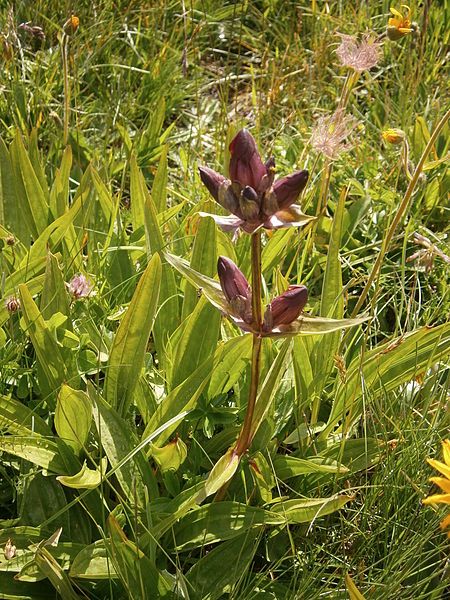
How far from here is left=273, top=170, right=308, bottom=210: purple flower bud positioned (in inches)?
40.4

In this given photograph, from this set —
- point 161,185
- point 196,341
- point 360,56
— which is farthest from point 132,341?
point 360,56

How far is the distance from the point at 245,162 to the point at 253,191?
0.14 ft

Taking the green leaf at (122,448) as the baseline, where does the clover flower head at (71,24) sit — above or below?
above

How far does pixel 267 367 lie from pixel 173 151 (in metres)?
1.45

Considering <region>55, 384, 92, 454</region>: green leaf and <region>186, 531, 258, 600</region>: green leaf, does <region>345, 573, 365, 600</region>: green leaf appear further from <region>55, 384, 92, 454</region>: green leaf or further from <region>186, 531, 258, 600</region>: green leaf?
<region>55, 384, 92, 454</region>: green leaf

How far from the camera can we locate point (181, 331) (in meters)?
1.60

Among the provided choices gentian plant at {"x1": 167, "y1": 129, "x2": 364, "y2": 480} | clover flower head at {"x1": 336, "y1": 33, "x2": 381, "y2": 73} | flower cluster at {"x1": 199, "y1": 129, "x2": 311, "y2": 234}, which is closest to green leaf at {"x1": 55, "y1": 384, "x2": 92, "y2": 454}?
gentian plant at {"x1": 167, "y1": 129, "x2": 364, "y2": 480}

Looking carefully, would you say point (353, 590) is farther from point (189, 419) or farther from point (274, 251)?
point (274, 251)

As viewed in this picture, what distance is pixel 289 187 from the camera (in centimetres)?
104

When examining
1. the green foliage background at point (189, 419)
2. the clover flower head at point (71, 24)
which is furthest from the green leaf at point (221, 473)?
the clover flower head at point (71, 24)

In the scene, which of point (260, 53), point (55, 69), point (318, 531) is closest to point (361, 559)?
point (318, 531)

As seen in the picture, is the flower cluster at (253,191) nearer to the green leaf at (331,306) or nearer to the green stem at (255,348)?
the green stem at (255,348)

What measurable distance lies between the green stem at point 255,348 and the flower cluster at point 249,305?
0.01 m

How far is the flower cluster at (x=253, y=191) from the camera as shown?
3.38ft
